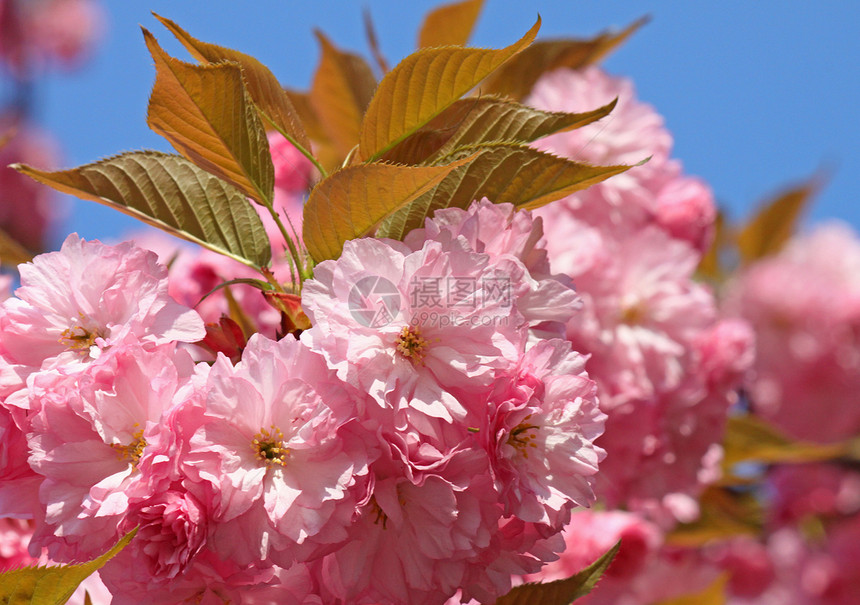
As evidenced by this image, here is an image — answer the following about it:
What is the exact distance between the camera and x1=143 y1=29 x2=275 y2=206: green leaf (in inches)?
28.8

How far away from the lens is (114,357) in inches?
27.1

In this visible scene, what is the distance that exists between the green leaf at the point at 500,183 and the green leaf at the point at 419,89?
0.25ft

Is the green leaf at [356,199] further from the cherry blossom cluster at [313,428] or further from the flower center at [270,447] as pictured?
the flower center at [270,447]

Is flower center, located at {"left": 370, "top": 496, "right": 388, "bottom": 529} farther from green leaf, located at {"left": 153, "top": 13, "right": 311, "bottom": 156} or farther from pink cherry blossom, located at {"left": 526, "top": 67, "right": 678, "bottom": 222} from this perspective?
pink cherry blossom, located at {"left": 526, "top": 67, "right": 678, "bottom": 222}

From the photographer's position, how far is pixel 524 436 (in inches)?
28.3

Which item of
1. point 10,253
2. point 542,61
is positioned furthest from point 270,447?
point 542,61

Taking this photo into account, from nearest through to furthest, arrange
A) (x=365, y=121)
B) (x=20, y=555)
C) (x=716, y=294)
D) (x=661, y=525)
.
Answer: (x=365, y=121)
(x=20, y=555)
(x=661, y=525)
(x=716, y=294)

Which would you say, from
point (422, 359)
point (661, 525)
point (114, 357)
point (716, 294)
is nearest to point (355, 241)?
point (422, 359)

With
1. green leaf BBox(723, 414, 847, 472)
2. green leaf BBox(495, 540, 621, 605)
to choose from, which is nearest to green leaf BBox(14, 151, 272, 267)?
green leaf BBox(495, 540, 621, 605)

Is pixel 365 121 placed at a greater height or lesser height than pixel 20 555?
greater

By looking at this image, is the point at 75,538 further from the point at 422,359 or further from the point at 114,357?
the point at 422,359

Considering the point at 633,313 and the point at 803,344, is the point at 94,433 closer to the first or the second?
the point at 633,313

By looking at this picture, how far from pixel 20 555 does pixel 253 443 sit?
1.93ft

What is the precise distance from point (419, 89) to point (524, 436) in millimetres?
379
